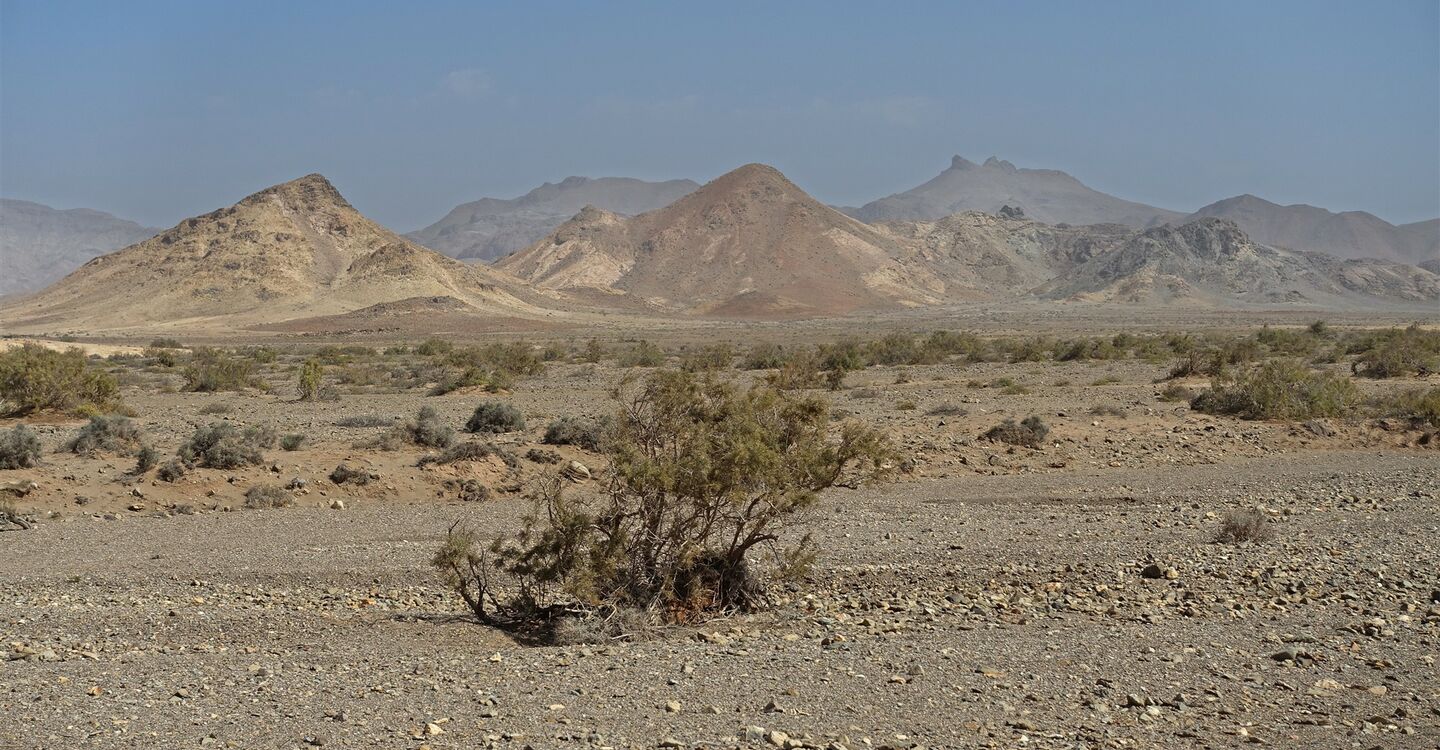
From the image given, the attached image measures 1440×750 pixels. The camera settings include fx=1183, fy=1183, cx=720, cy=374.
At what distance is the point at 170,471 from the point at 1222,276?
163 m

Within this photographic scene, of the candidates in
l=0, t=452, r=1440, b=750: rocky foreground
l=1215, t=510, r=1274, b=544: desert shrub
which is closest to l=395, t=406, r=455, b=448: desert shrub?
l=0, t=452, r=1440, b=750: rocky foreground

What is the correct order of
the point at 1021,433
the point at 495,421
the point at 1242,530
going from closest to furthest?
1. the point at 1242,530
2. the point at 1021,433
3. the point at 495,421

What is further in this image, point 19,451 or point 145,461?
point 145,461

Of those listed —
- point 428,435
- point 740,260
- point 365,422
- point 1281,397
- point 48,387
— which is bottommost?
point 365,422

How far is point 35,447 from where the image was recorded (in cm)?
1875

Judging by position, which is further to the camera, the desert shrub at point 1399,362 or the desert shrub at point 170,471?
the desert shrub at point 1399,362

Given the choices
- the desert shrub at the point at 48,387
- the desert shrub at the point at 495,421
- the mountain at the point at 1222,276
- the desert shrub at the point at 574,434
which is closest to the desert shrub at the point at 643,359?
the desert shrub at the point at 48,387

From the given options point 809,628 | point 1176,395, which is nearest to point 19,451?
point 809,628

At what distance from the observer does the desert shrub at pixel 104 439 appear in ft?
65.5

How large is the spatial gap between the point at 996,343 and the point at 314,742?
5510 centimetres

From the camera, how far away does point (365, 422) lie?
26.0 m

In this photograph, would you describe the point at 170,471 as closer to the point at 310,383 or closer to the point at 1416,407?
the point at 310,383

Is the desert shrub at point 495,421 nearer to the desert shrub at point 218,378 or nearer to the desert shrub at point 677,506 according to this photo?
the desert shrub at point 677,506

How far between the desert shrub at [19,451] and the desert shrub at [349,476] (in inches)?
181
